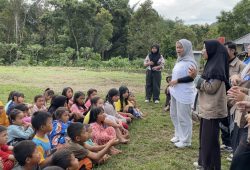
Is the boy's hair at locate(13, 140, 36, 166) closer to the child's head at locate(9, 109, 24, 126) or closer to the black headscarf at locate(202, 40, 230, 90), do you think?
the child's head at locate(9, 109, 24, 126)

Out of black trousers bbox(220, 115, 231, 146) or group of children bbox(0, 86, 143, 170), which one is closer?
group of children bbox(0, 86, 143, 170)

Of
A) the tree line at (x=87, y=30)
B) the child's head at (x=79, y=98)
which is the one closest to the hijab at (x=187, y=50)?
the child's head at (x=79, y=98)

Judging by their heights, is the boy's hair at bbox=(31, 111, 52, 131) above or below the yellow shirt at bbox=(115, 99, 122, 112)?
above

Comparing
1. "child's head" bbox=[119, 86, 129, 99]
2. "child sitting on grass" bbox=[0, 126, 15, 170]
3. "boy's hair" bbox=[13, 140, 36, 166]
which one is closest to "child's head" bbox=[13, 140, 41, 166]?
"boy's hair" bbox=[13, 140, 36, 166]

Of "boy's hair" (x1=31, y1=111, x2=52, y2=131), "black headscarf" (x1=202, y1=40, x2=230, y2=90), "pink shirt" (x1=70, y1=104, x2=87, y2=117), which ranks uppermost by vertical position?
"black headscarf" (x1=202, y1=40, x2=230, y2=90)

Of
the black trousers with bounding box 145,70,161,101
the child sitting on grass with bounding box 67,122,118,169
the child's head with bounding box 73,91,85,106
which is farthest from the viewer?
the black trousers with bounding box 145,70,161,101

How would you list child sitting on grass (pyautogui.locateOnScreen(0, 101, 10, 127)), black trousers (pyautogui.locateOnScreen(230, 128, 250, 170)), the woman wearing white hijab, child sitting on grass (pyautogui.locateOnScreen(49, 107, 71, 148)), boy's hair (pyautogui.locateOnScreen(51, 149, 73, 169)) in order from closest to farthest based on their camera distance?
black trousers (pyautogui.locateOnScreen(230, 128, 250, 170)), boy's hair (pyautogui.locateOnScreen(51, 149, 73, 169)), child sitting on grass (pyautogui.locateOnScreen(49, 107, 71, 148)), child sitting on grass (pyautogui.locateOnScreen(0, 101, 10, 127)), the woman wearing white hijab

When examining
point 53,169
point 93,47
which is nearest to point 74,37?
point 93,47

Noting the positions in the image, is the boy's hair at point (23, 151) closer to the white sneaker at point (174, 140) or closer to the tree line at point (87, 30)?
the white sneaker at point (174, 140)

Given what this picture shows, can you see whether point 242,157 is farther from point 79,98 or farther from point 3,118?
point 79,98

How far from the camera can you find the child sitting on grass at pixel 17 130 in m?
4.43

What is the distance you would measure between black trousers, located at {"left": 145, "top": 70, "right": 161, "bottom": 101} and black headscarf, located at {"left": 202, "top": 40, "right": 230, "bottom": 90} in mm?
5420

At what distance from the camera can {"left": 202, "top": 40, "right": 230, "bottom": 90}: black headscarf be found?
3.91m

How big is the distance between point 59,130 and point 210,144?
2.04m
